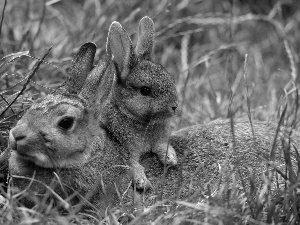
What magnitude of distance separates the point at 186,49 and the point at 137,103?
3.25 metres

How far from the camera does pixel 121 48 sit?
618cm

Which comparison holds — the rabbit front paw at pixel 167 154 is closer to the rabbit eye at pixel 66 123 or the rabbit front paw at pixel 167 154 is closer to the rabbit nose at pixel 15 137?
the rabbit eye at pixel 66 123

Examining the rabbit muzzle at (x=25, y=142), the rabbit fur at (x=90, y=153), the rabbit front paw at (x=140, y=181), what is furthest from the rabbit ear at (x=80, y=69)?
the rabbit front paw at (x=140, y=181)

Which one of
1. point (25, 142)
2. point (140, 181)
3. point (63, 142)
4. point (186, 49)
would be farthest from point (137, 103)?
point (186, 49)

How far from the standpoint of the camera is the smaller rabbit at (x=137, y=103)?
5785 mm

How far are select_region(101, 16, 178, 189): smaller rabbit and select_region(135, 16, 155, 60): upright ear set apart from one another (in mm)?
208

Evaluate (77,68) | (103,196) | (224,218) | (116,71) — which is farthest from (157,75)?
(224,218)

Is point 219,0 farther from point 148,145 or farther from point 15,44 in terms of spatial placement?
point 148,145

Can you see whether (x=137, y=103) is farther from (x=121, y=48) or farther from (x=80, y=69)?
(x=80, y=69)

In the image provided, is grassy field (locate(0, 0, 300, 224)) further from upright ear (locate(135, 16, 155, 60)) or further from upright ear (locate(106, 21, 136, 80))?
upright ear (locate(106, 21, 136, 80))

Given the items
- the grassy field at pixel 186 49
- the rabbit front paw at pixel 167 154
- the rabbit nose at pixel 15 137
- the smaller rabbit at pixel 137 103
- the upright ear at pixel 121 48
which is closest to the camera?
the rabbit nose at pixel 15 137

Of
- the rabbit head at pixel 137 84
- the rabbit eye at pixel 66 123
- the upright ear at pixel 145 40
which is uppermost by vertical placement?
the upright ear at pixel 145 40

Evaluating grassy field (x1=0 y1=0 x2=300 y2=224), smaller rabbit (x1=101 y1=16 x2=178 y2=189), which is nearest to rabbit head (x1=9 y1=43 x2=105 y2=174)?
smaller rabbit (x1=101 y1=16 x2=178 y2=189)

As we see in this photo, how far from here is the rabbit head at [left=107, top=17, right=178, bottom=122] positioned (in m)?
5.96
